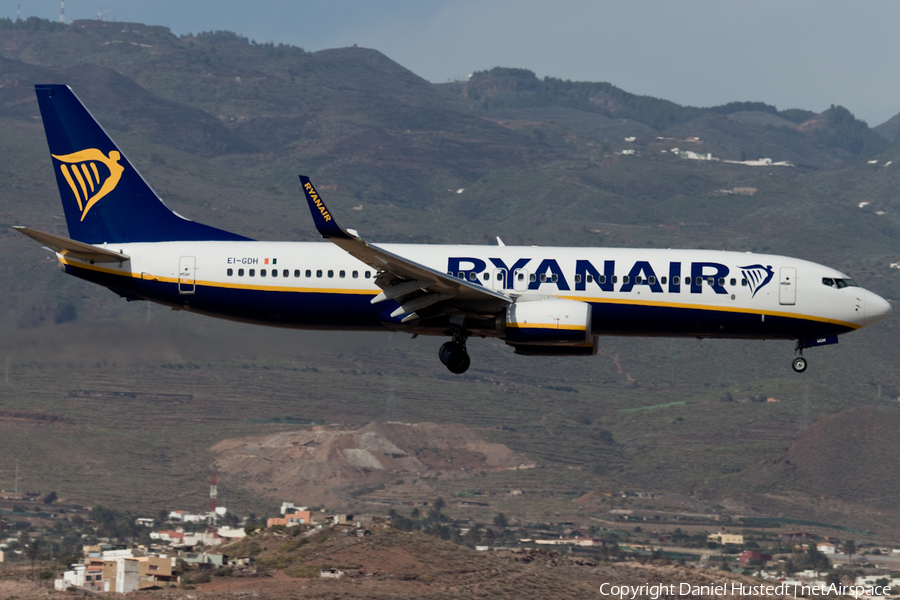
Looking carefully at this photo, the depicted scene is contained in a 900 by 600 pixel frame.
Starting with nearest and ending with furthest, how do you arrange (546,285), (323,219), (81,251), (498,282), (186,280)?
(323,219), (546,285), (498,282), (81,251), (186,280)

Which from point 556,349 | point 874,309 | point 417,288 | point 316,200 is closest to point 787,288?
point 874,309

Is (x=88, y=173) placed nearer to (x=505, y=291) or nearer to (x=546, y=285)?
(x=505, y=291)

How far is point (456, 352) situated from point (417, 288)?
3872 mm

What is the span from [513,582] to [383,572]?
36.1 feet

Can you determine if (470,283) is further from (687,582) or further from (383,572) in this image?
(687,582)

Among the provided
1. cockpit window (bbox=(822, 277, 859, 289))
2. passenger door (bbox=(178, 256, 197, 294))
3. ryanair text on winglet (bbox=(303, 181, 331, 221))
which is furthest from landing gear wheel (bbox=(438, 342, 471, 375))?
cockpit window (bbox=(822, 277, 859, 289))

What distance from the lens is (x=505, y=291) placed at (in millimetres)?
52562

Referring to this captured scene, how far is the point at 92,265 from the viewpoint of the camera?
5456 centimetres

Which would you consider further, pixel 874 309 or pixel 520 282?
pixel 874 309

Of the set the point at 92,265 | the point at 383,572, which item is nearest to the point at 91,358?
the point at 383,572

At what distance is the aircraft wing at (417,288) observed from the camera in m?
48.2

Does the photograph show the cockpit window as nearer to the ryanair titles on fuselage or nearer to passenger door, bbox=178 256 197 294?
the ryanair titles on fuselage

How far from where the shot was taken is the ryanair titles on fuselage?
52531mm

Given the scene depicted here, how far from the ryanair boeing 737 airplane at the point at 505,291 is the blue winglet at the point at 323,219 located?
4458 mm
